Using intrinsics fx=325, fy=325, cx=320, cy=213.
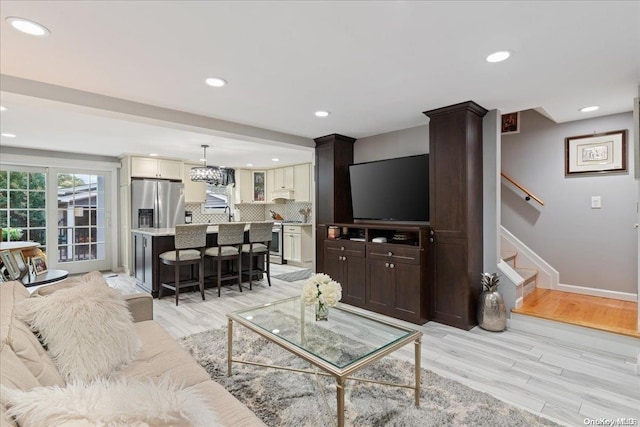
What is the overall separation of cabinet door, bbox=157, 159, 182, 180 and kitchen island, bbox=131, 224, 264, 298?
5.24ft

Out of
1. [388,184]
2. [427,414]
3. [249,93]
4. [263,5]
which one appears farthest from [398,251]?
[263,5]

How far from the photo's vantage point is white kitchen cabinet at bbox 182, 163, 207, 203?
690cm

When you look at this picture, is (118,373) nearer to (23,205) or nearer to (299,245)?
(299,245)

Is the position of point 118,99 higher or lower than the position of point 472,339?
higher

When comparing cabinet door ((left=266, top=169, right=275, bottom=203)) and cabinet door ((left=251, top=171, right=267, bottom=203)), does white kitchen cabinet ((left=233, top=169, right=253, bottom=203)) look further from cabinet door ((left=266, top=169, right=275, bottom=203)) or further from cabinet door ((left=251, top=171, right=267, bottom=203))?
cabinet door ((left=266, top=169, right=275, bottom=203))

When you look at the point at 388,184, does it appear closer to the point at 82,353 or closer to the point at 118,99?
the point at 118,99

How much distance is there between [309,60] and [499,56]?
1.29 m

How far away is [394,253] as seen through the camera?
3646 millimetres

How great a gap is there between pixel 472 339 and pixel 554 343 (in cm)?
72

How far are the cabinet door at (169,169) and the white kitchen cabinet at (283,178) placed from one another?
2.20 meters

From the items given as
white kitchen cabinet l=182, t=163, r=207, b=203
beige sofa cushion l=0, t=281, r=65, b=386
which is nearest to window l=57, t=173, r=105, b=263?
white kitchen cabinet l=182, t=163, r=207, b=203

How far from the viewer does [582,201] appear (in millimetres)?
3826

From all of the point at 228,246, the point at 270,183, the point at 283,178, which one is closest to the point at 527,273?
the point at 228,246

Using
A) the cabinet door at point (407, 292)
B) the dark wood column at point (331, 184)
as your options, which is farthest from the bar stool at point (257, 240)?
the cabinet door at point (407, 292)
